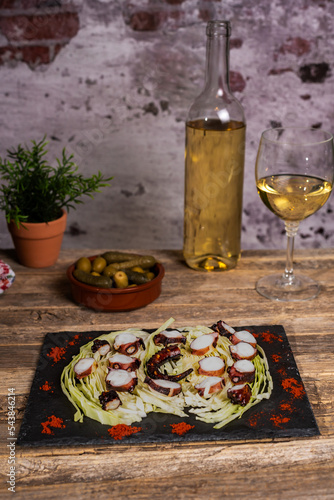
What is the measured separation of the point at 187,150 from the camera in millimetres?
1236

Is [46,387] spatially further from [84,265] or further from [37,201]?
[37,201]

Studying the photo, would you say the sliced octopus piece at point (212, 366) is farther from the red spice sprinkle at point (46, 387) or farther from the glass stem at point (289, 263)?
the glass stem at point (289, 263)

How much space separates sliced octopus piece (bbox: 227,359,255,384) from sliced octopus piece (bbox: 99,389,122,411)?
0.17 metres

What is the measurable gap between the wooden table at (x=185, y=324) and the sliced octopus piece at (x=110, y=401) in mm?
63

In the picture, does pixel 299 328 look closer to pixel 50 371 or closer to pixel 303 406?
pixel 303 406

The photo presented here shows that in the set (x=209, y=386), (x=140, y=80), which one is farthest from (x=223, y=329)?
(x=140, y=80)

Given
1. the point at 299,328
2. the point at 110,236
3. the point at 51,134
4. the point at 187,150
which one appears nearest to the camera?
the point at 299,328

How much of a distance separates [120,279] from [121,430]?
39cm

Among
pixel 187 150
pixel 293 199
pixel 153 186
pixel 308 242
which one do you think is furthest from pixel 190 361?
pixel 308 242

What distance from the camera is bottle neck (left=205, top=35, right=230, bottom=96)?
116cm

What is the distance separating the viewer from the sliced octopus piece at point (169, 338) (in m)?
0.95

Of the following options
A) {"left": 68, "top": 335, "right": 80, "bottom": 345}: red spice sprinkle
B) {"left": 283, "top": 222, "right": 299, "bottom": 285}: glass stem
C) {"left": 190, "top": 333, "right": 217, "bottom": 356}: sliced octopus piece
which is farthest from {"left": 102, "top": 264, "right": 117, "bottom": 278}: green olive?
{"left": 283, "top": 222, "right": 299, "bottom": 285}: glass stem

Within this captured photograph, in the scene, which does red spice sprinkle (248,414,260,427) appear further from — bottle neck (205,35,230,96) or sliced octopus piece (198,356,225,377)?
bottle neck (205,35,230,96)

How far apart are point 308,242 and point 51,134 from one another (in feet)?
3.41
